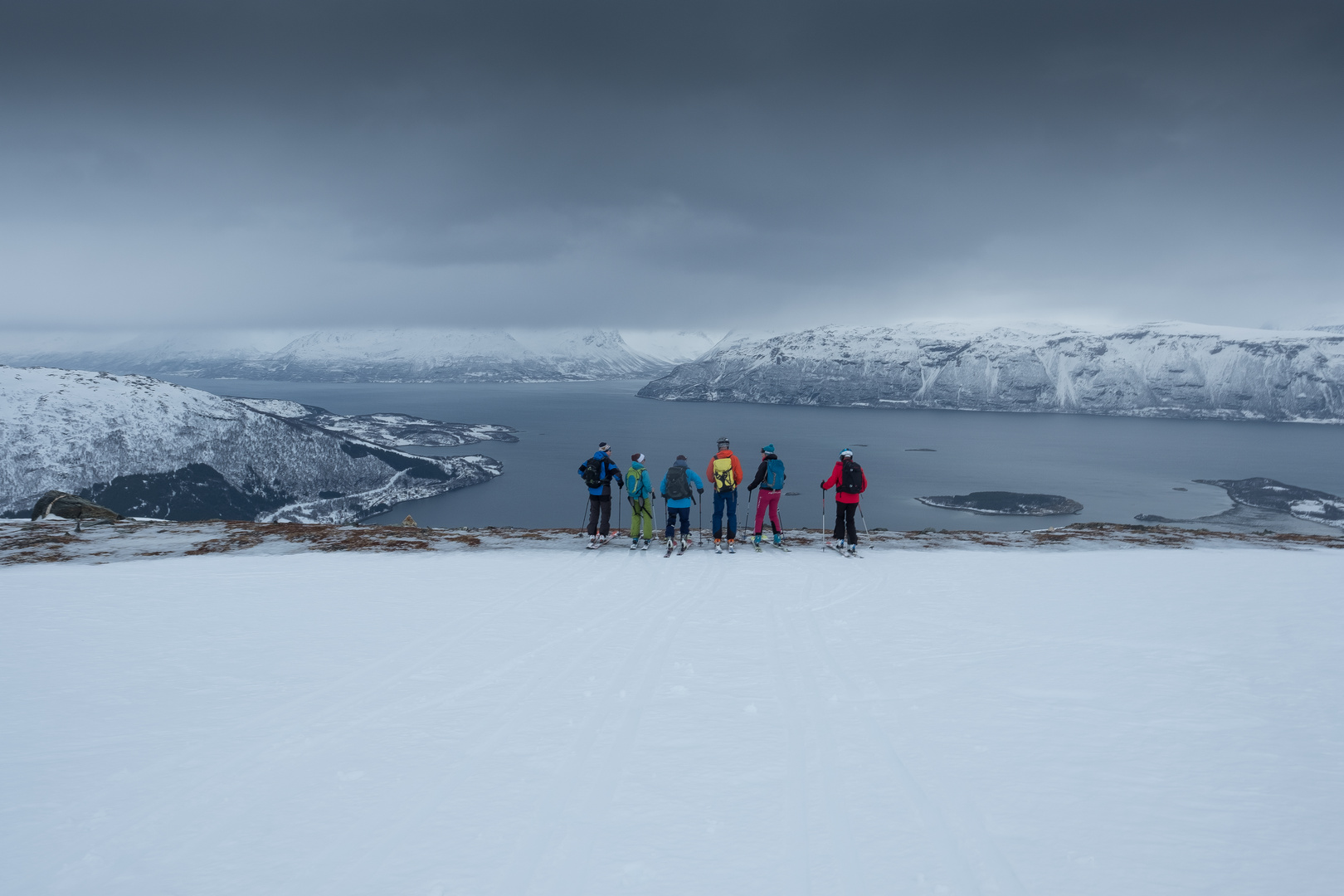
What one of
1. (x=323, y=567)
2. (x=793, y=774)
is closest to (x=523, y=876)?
(x=793, y=774)

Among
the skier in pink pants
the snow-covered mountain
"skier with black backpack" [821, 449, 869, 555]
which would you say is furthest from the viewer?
the snow-covered mountain

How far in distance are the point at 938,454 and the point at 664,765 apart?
525 feet

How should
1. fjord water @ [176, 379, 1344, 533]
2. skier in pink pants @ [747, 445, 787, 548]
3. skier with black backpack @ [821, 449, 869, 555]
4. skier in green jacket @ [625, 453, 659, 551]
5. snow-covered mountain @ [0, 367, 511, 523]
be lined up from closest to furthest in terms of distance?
1. skier with black backpack @ [821, 449, 869, 555]
2. skier in pink pants @ [747, 445, 787, 548]
3. skier in green jacket @ [625, 453, 659, 551]
4. fjord water @ [176, 379, 1344, 533]
5. snow-covered mountain @ [0, 367, 511, 523]

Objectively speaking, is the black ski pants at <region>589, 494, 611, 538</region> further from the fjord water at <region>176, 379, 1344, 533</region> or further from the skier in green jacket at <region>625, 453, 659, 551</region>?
the fjord water at <region>176, 379, 1344, 533</region>

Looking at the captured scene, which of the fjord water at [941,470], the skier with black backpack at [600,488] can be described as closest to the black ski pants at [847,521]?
the skier with black backpack at [600,488]

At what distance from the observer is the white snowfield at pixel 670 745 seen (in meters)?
4.20

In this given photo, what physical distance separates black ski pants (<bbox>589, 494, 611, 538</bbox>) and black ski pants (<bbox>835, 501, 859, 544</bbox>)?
640 centimetres

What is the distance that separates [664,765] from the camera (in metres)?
5.42

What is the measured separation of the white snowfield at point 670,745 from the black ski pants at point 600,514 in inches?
237

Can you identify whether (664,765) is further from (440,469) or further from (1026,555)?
(440,469)

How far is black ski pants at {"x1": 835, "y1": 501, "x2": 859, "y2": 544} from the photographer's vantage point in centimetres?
1587

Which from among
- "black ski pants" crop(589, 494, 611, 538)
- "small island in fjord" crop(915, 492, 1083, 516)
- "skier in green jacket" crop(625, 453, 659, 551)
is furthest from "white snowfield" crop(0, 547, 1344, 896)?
"small island in fjord" crop(915, 492, 1083, 516)

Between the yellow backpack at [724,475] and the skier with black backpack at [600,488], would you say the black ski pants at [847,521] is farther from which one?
the skier with black backpack at [600,488]

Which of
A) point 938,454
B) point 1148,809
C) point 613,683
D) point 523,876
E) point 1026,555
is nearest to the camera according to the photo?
point 523,876
